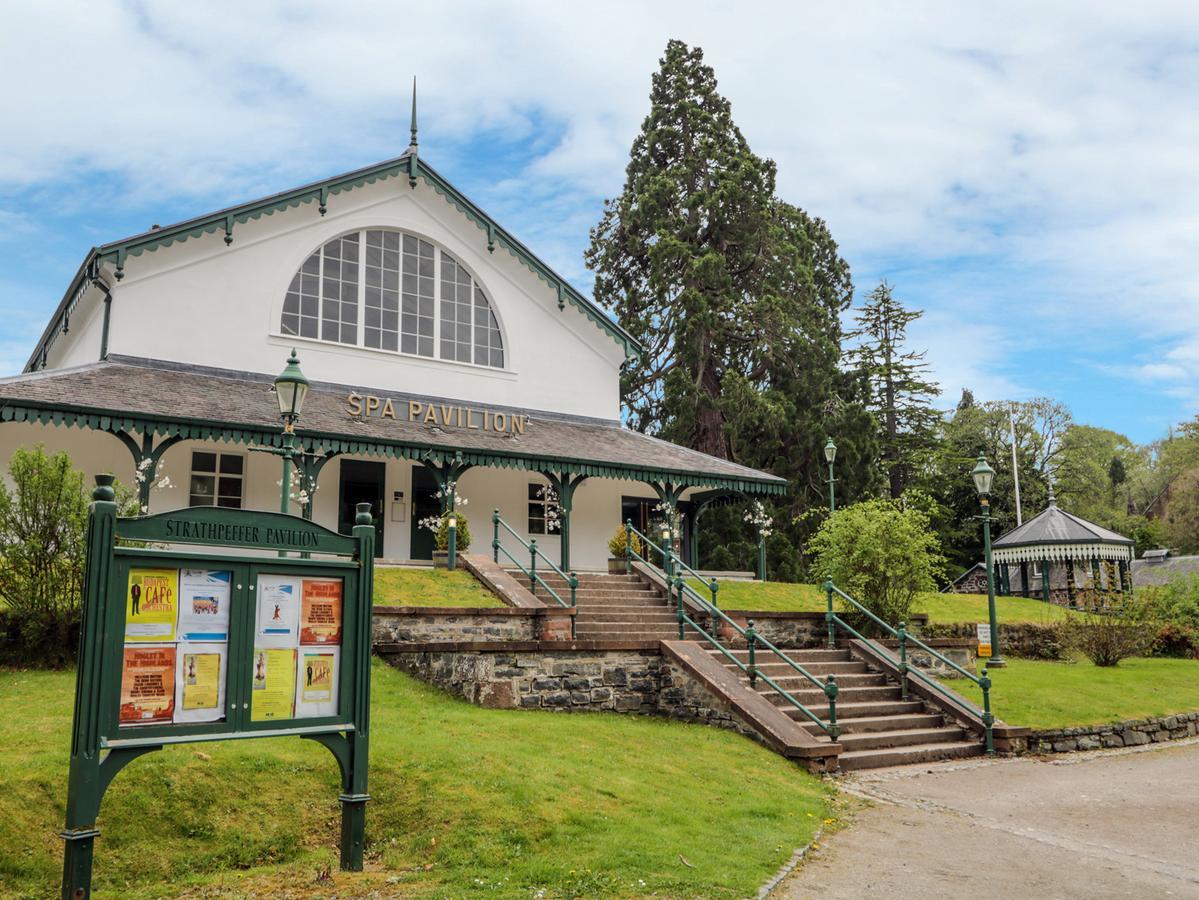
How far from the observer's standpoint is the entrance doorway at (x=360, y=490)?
71.1 ft

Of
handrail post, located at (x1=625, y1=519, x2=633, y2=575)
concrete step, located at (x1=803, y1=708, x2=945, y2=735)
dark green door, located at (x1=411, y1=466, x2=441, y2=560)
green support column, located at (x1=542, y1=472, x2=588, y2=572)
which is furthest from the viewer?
dark green door, located at (x1=411, y1=466, x2=441, y2=560)

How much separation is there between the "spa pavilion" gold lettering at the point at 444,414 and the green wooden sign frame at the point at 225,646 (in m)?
14.2

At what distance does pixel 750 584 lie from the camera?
72.8 ft

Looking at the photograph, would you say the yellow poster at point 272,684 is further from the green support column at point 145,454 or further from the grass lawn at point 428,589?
the green support column at point 145,454

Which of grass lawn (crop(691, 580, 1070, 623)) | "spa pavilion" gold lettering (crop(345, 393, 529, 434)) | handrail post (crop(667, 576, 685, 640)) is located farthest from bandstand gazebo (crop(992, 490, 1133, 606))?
handrail post (crop(667, 576, 685, 640))

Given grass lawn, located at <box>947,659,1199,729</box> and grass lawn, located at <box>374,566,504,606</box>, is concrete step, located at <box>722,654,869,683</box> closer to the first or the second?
grass lawn, located at <box>947,659,1199,729</box>

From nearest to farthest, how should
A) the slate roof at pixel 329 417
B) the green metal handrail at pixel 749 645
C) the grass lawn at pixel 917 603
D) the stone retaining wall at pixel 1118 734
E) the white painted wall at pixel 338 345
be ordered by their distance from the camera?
the green metal handrail at pixel 749 645, the stone retaining wall at pixel 1118 734, the slate roof at pixel 329 417, the grass lawn at pixel 917 603, the white painted wall at pixel 338 345

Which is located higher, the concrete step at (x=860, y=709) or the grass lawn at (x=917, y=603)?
the grass lawn at (x=917, y=603)

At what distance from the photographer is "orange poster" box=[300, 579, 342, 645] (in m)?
6.82

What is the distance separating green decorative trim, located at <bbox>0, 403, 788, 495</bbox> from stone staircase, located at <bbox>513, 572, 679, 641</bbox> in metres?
2.81

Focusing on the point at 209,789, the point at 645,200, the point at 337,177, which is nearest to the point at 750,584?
the point at 337,177

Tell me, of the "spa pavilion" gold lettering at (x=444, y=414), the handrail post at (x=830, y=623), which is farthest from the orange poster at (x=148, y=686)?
the "spa pavilion" gold lettering at (x=444, y=414)

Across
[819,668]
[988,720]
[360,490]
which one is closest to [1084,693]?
[988,720]

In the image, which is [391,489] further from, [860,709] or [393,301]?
[860,709]
